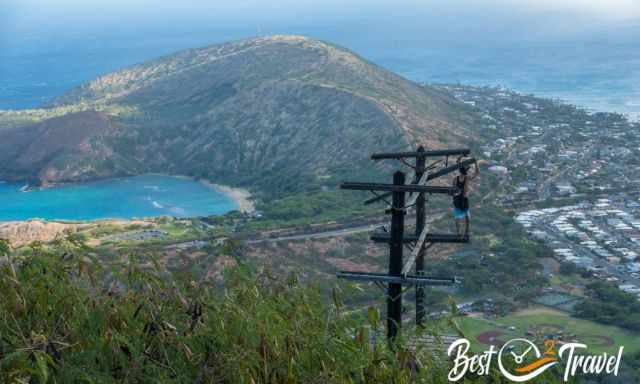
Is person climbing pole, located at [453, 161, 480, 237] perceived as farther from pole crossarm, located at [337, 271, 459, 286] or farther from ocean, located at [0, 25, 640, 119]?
ocean, located at [0, 25, 640, 119]

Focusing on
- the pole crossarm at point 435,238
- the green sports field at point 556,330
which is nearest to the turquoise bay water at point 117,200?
the green sports field at point 556,330

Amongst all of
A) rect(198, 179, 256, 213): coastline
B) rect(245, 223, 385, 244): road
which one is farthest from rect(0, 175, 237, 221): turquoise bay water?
rect(245, 223, 385, 244): road

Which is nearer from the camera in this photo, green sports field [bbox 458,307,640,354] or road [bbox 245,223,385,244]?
green sports field [bbox 458,307,640,354]

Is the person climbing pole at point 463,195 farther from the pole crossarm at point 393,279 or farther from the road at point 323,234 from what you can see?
the road at point 323,234

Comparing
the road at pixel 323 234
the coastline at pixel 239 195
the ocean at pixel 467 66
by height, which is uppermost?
the ocean at pixel 467 66

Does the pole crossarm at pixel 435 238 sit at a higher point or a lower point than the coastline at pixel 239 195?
higher

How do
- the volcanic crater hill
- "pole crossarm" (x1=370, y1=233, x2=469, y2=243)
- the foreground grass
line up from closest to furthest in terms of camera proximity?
the foreground grass
"pole crossarm" (x1=370, y1=233, x2=469, y2=243)
the volcanic crater hill
